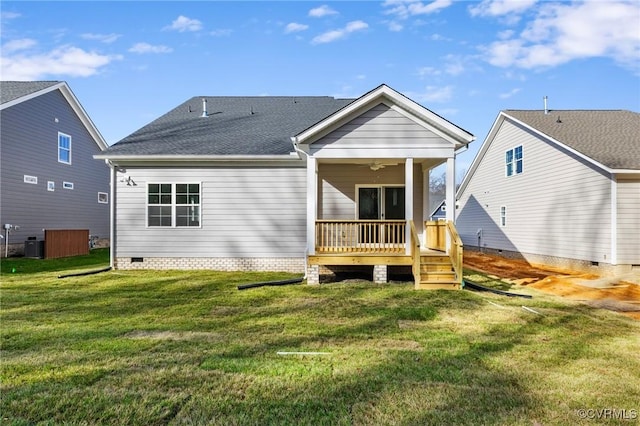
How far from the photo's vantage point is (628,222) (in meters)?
10.7

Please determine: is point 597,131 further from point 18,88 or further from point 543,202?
point 18,88

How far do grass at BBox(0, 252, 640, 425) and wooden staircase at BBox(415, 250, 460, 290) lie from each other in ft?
2.83

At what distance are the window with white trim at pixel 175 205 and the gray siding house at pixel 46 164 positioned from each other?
7353 millimetres

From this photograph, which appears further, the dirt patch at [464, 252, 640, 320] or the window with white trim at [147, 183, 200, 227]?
the window with white trim at [147, 183, 200, 227]

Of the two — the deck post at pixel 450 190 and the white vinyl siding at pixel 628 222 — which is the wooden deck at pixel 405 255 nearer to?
the deck post at pixel 450 190

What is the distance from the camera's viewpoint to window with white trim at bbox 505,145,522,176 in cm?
1598

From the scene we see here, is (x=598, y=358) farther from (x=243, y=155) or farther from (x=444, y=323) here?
(x=243, y=155)

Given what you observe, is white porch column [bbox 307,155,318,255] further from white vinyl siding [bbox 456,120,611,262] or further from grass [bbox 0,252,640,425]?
white vinyl siding [bbox 456,120,611,262]

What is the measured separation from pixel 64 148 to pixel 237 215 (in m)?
11.6

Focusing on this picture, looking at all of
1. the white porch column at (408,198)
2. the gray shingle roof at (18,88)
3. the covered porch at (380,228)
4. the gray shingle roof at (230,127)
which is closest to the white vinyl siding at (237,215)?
the gray shingle roof at (230,127)

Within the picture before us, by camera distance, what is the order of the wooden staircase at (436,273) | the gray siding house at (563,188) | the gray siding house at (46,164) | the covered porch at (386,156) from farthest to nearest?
the gray siding house at (46,164), the gray siding house at (563,188), the covered porch at (386,156), the wooden staircase at (436,273)

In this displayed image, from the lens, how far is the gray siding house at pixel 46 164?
13906 millimetres

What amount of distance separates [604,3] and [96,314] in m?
15.0

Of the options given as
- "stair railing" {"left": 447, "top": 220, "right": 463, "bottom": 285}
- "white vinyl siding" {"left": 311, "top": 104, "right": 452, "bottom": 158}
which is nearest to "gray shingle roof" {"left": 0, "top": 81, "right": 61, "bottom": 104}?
"white vinyl siding" {"left": 311, "top": 104, "right": 452, "bottom": 158}
